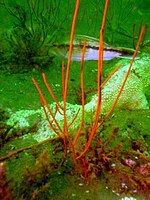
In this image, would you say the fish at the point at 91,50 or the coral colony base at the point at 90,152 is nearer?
the coral colony base at the point at 90,152

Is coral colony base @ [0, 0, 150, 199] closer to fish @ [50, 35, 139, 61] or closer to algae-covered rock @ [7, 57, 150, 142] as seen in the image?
algae-covered rock @ [7, 57, 150, 142]

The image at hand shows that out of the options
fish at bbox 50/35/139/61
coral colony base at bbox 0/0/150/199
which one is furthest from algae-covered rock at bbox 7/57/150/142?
fish at bbox 50/35/139/61

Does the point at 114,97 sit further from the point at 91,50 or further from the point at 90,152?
the point at 90,152

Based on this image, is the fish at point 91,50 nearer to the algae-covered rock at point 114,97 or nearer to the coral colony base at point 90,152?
the coral colony base at point 90,152

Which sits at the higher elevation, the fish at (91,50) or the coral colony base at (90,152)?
the fish at (91,50)

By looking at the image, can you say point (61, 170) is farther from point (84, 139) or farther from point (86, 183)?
point (84, 139)

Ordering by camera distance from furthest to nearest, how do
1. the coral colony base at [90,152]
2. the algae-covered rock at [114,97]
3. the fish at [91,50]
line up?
the algae-covered rock at [114,97] → the fish at [91,50] → the coral colony base at [90,152]

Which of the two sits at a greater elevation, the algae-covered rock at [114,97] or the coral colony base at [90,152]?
the algae-covered rock at [114,97]

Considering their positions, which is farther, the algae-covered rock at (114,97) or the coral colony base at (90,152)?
the algae-covered rock at (114,97)

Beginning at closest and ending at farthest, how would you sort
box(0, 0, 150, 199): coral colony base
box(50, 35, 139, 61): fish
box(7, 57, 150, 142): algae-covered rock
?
1. box(0, 0, 150, 199): coral colony base
2. box(50, 35, 139, 61): fish
3. box(7, 57, 150, 142): algae-covered rock

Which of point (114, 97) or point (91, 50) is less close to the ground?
point (91, 50)

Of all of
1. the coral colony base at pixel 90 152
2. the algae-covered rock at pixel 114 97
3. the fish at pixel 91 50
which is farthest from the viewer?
the algae-covered rock at pixel 114 97

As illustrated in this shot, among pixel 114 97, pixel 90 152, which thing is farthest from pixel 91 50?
pixel 90 152

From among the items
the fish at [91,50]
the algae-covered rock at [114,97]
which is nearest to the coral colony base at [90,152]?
the algae-covered rock at [114,97]
